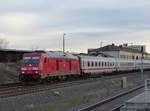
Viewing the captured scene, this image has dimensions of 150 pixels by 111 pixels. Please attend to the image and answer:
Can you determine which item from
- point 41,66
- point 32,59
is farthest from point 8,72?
point 41,66

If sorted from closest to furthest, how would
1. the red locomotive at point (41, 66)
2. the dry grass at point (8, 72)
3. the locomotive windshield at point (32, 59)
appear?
the red locomotive at point (41, 66)
the locomotive windshield at point (32, 59)
the dry grass at point (8, 72)

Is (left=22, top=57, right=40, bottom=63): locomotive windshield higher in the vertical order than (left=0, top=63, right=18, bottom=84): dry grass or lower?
higher

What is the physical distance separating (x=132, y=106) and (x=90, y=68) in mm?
38446

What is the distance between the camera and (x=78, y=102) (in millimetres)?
21328

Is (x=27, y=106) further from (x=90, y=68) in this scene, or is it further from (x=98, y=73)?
(x=98, y=73)

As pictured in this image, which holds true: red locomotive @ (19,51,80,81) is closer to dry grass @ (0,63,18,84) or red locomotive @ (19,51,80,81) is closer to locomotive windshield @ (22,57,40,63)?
locomotive windshield @ (22,57,40,63)

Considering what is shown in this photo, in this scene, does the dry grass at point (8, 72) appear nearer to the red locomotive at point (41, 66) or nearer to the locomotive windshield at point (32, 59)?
the red locomotive at point (41, 66)

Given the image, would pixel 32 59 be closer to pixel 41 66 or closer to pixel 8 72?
pixel 41 66

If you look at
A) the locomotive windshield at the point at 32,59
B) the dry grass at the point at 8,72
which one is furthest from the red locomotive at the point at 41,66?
the dry grass at the point at 8,72

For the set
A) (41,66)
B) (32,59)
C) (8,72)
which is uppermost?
(32,59)

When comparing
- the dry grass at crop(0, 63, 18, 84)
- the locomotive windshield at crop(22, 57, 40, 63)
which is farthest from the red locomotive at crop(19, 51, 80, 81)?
the dry grass at crop(0, 63, 18, 84)

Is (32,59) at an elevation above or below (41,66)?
above

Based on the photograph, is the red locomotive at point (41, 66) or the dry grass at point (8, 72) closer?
the red locomotive at point (41, 66)

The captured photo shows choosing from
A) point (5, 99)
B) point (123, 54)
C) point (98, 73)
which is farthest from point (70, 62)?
point (123, 54)
